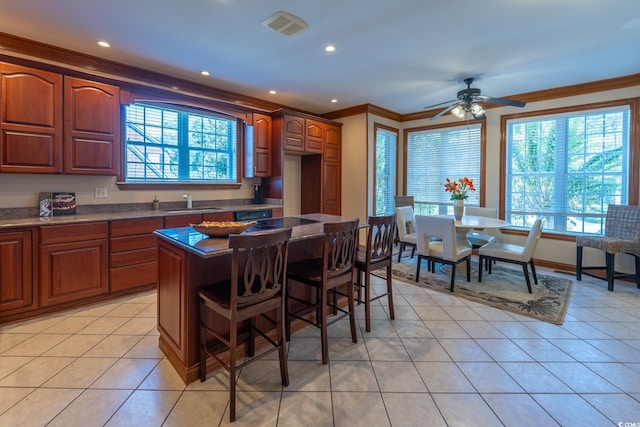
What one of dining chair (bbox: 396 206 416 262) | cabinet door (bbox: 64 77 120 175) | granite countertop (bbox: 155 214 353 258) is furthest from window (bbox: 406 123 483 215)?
cabinet door (bbox: 64 77 120 175)

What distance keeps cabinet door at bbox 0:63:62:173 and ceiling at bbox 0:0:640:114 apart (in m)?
0.43

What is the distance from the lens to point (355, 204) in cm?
564

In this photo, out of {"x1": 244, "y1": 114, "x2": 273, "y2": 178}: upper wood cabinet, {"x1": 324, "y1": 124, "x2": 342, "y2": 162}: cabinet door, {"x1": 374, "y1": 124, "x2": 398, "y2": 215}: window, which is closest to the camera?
{"x1": 244, "y1": 114, "x2": 273, "y2": 178}: upper wood cabinet

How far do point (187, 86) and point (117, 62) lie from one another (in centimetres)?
83

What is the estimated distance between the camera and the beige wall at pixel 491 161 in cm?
429

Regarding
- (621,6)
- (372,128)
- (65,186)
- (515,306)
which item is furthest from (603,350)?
(65,186)

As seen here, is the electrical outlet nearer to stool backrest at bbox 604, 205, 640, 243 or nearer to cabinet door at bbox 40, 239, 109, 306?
cabinet door at bbox 40, 239, 109, 306

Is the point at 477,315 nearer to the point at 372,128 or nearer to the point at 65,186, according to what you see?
the point at 372,128

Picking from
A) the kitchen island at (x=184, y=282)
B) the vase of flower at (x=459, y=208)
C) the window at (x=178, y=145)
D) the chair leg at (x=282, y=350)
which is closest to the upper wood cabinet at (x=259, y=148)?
the window at (x=178, y=145)

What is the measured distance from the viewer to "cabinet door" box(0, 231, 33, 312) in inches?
104

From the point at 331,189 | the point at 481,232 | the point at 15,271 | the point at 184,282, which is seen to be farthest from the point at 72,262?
the point at 481,232

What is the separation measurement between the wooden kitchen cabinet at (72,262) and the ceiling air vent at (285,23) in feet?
8.35

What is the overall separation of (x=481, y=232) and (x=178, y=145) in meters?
4.97

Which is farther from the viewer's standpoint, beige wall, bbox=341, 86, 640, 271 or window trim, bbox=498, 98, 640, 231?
beige wall, bbox=341, 86, 640, 271
